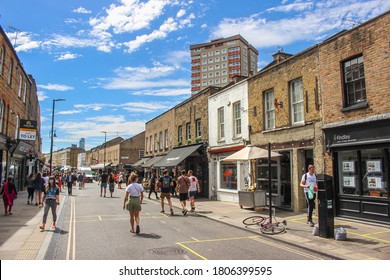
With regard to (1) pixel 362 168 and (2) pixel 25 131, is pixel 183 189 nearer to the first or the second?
(1) pixel 362 168

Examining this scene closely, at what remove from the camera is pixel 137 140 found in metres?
56.5

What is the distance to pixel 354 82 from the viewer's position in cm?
1077

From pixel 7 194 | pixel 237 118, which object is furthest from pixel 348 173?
pixel 7 194

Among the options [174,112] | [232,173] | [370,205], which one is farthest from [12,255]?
[174,112]

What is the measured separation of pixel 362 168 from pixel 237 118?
8.15m

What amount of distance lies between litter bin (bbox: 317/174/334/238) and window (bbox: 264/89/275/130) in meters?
6.36

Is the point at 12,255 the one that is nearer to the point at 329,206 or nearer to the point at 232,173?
the point at 329,206

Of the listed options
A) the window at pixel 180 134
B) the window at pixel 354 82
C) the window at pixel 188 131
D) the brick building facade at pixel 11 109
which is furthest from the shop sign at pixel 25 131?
the window at pixel 354 82

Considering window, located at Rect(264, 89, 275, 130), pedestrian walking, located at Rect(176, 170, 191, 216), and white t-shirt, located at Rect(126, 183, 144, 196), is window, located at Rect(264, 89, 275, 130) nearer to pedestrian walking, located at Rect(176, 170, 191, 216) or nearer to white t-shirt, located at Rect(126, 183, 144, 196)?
pedestrian walking, located at Rect(176, 170, 191, 216)

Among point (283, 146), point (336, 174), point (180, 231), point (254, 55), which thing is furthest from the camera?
point (254, 55)

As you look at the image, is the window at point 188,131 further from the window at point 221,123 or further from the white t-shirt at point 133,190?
the white t-shirt at point 133,190

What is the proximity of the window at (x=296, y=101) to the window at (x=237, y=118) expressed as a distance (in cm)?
430

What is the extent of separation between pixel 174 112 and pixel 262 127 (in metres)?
13.2

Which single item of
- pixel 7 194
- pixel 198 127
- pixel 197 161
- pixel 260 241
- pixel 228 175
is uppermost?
pixel 198 127
